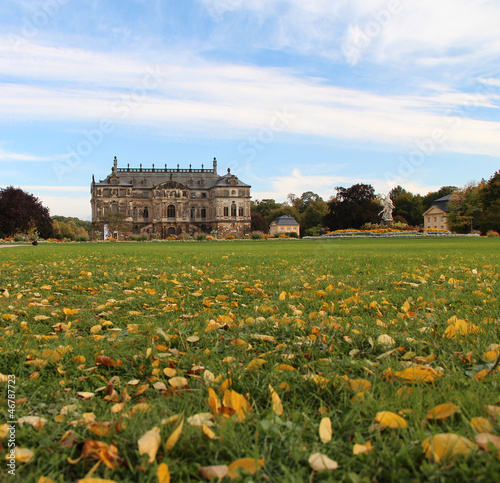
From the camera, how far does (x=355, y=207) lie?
2176 inches

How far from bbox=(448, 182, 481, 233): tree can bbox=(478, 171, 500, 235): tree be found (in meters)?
6.22

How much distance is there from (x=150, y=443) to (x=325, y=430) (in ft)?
2.00

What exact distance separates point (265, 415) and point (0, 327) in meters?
2.61

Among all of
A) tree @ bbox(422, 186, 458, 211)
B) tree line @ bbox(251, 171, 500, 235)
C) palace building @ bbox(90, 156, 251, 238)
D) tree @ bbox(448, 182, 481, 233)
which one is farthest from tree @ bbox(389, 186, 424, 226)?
palace building @ bbox(90, 156, 251, 238)

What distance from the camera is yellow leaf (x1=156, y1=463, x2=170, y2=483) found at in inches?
46.5

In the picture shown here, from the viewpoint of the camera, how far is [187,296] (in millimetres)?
4273

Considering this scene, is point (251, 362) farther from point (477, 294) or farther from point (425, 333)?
point (477, 294)

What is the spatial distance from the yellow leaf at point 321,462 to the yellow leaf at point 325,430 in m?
0.11

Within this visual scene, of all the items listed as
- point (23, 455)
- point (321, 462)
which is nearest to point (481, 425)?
point (321, 462)

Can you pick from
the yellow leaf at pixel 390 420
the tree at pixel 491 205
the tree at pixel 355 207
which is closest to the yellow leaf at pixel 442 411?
the yellow leaf at pixel 390 420

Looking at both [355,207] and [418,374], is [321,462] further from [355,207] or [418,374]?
[355,207]

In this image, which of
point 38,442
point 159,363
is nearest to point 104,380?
point 159,363

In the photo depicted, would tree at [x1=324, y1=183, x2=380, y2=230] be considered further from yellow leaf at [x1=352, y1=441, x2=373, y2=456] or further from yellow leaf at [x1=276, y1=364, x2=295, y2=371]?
yellow leaf at [x1=352, y1=441, x2=373, y2=456]

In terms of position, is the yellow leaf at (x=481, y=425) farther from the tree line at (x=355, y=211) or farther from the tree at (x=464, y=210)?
the tree at (x=464, y=210)
